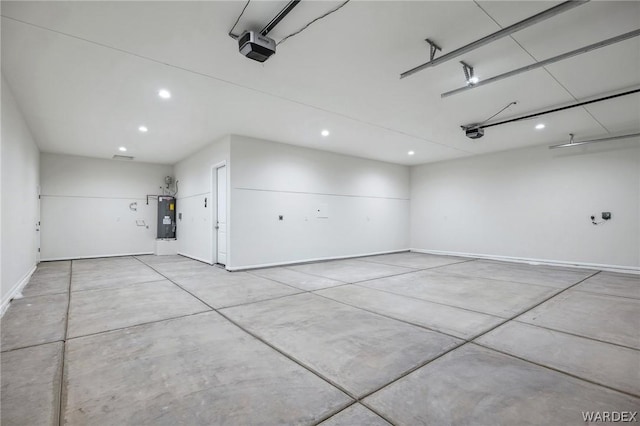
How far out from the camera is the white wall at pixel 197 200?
7238 millimetres

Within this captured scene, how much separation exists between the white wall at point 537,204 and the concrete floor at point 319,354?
7.09 feet

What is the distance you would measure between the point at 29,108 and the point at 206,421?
19.5 ft

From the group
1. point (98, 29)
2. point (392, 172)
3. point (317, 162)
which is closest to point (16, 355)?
point (98, 29)

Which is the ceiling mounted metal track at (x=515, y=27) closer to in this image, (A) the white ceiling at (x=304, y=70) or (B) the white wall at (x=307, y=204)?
(A) the white ceiling at (x=304, y=70)

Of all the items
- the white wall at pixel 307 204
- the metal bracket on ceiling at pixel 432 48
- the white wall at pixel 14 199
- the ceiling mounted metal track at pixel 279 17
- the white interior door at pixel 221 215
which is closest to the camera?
the ceiling mounted metal track at pixel 279 17

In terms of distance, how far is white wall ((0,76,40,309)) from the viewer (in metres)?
3.82

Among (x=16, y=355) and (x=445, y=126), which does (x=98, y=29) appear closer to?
(x=16, y=355)

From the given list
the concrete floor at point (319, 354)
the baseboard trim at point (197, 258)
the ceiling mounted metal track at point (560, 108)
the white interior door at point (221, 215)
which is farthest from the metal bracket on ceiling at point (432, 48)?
the baseboard trim at point (197, 258)

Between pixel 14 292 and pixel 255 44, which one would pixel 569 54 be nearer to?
pixel 255 44

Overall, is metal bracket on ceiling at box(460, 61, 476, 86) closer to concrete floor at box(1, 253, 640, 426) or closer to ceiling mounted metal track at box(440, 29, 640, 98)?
ceiling mounted metal track at box(440, 29, 640, 98)

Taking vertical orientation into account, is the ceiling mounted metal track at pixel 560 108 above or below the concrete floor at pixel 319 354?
above

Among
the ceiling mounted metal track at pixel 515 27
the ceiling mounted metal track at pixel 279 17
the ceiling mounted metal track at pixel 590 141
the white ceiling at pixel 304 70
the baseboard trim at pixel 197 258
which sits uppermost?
the white ceiling at pixel 304 70

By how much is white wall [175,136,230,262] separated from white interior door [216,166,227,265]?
0.15m

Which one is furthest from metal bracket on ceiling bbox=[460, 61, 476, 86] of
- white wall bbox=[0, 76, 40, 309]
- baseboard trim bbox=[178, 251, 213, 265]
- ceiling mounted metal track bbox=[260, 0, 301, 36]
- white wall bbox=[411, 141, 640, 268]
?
baseboard trim bbox=[178, 251, 213, 265]
